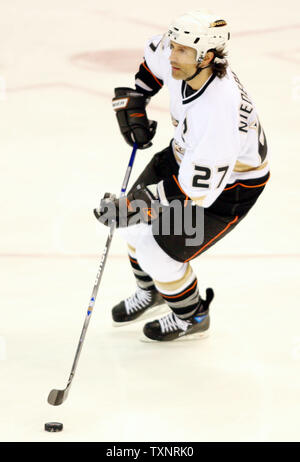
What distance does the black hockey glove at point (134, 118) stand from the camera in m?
3.21

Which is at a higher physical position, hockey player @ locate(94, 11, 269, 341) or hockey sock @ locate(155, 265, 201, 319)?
hockey player @ locate(94, 11, 269, 341)

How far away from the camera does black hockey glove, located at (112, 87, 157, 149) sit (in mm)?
3209

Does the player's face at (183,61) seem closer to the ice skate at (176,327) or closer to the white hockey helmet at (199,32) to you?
the white hockey helmet at (199,32)

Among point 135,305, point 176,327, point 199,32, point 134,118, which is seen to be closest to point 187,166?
point 199,32

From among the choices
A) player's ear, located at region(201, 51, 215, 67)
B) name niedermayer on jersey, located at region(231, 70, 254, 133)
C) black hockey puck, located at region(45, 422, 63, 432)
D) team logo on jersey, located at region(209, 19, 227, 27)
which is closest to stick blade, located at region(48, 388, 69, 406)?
black hockey puck, located at region(45, 422, 63, 432)

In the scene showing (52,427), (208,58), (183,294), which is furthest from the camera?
(183,294)

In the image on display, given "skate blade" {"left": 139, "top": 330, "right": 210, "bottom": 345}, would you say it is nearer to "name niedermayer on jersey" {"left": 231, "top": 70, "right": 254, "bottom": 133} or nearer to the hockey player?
the hockey player

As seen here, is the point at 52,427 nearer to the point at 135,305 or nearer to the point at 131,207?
the point at 131,207

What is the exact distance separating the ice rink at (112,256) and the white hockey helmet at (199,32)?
107 centimetres

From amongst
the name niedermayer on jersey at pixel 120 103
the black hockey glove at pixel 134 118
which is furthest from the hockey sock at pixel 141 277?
the name niedermayer on jersey at pixel 120 103

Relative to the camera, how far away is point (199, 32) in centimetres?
264

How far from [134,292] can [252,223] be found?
94 cm

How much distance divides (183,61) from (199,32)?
0.11 metres
